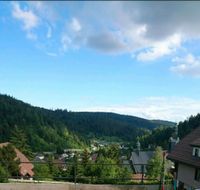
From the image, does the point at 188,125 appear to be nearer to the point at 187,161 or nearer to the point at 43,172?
the point at 43,172

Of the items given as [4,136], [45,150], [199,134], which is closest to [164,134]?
[45,150]

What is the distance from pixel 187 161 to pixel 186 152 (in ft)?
3.93

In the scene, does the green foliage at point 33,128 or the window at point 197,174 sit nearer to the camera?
the window at point 197,174

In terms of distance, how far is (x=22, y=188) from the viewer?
12.8 m

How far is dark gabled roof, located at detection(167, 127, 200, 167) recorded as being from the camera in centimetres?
2219

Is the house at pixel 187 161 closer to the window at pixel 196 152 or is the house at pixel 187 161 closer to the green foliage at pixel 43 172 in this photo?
the window at pixel 196 152

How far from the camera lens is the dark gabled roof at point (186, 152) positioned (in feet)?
72.8

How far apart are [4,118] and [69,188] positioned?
16111 centimetres

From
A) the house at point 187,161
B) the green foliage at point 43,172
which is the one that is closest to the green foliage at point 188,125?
the green foliage at point 43,172

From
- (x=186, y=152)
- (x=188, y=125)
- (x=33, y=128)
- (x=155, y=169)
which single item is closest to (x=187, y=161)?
(x=186, y=152)

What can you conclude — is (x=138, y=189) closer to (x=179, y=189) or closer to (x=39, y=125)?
(x=179, y=189)

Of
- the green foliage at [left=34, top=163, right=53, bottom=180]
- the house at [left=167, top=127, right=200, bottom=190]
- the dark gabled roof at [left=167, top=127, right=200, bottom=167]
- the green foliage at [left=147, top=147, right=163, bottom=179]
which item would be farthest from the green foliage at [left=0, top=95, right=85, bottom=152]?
the house at [left=167, top=127, right=200, bottom=190]

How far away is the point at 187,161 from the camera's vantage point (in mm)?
22578

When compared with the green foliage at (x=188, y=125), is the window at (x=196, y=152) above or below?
below
